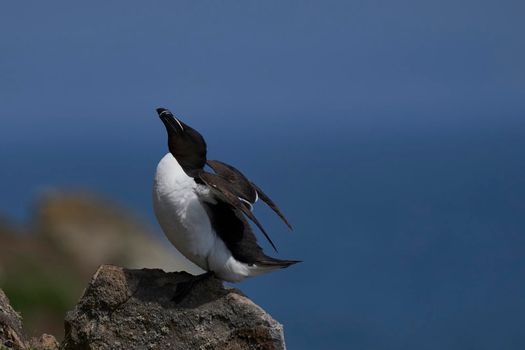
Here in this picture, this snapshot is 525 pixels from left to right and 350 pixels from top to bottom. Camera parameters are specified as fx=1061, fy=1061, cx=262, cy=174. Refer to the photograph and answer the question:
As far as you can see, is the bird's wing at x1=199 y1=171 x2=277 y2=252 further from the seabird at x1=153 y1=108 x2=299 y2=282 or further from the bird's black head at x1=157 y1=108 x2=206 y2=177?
the bird's black head at x1=157 y1=108 x2=206 y2=177

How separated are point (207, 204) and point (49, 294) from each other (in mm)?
10939

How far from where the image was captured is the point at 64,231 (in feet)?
86.1

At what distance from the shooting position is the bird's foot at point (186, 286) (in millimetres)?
10312

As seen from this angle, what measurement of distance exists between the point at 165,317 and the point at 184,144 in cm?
169

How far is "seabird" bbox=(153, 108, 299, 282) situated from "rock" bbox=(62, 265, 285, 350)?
32cm

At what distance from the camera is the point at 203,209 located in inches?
399

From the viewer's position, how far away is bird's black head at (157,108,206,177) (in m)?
10.3

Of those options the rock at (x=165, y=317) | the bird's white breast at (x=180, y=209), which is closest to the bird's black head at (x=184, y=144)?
the bird's white breast at (x=180, y=209)

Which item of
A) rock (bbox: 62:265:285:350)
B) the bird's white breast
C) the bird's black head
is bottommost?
rock (bbox: 62:265:285:350)

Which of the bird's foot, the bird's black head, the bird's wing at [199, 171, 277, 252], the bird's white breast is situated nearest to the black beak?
the bird's black head

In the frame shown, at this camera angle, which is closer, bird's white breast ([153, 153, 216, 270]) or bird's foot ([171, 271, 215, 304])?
bird's white breast ([153, 153, 216, 270])

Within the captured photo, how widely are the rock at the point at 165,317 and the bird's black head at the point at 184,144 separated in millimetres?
1170

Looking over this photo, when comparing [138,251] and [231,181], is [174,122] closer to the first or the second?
[231,181]

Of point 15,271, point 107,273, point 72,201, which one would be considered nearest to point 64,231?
point 72,201
